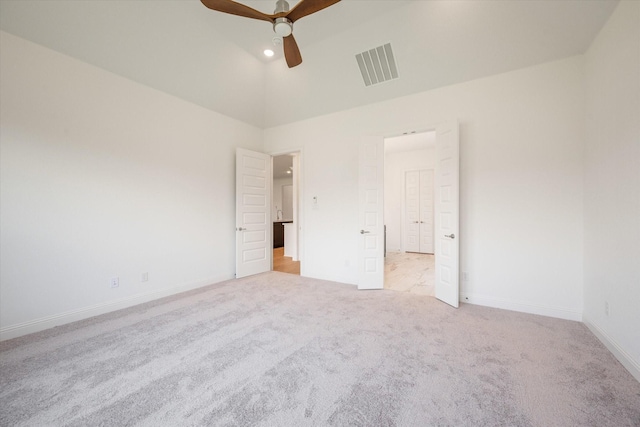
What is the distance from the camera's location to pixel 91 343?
224 cm

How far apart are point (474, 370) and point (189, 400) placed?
78.8 inches

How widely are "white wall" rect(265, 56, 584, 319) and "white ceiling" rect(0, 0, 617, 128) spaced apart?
26 cm

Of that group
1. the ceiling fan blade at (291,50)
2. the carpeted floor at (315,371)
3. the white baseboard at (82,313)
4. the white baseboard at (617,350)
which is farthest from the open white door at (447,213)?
the white baseboard at (82,313)

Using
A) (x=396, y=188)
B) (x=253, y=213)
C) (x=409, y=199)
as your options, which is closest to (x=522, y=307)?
(x=253, y=213)

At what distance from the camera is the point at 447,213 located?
319cm

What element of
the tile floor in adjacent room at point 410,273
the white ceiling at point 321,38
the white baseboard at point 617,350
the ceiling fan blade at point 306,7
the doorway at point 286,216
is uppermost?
the white ceiling at point 321,38

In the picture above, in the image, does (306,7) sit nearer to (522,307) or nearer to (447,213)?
(447,213)

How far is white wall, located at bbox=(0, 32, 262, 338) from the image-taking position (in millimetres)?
2379

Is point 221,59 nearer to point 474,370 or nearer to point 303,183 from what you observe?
point 303,183

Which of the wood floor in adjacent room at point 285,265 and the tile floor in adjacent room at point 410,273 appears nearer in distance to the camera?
the tile floor in adjacent room at point 410,273

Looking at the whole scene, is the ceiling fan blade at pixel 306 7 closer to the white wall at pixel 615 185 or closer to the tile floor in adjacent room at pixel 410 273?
the white wall at pixel 615 185

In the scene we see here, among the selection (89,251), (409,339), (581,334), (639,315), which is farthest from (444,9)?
(89,251)

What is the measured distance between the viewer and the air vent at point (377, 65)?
3.17m

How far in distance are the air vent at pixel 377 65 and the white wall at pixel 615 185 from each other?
1.99m
